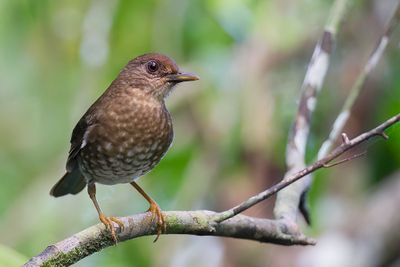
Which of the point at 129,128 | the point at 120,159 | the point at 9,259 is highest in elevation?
the point at 129,128

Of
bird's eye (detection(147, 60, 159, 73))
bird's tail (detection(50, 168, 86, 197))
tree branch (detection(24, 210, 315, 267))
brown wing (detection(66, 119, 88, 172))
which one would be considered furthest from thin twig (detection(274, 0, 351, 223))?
bird's tail (detection(50, 168, 86, 197))

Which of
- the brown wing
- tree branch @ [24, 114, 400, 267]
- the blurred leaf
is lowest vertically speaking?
tree branch @ [24, 114, 400, 267]

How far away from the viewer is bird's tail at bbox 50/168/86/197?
4.37 meters

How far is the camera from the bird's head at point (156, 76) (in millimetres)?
4188

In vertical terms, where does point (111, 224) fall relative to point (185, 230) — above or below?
above

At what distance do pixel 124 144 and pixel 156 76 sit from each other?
0.44m

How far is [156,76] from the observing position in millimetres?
4227

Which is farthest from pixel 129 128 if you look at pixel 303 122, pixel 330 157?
pixel 330 157

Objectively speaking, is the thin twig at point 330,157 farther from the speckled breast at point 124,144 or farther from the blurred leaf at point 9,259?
the speckled breast at point 124,144

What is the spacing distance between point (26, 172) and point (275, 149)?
1746mm

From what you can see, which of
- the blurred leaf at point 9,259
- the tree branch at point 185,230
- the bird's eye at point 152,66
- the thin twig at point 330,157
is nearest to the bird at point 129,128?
the bird's eye at point 152,66

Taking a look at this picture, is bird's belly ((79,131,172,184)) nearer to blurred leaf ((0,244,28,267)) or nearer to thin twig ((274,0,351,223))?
thin twig ((274,0,351,223))

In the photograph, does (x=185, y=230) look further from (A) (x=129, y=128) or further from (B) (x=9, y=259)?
(A) (x=129, y=128)

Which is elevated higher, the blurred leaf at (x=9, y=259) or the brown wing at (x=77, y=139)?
the brown wing at (x=77, y=139)
